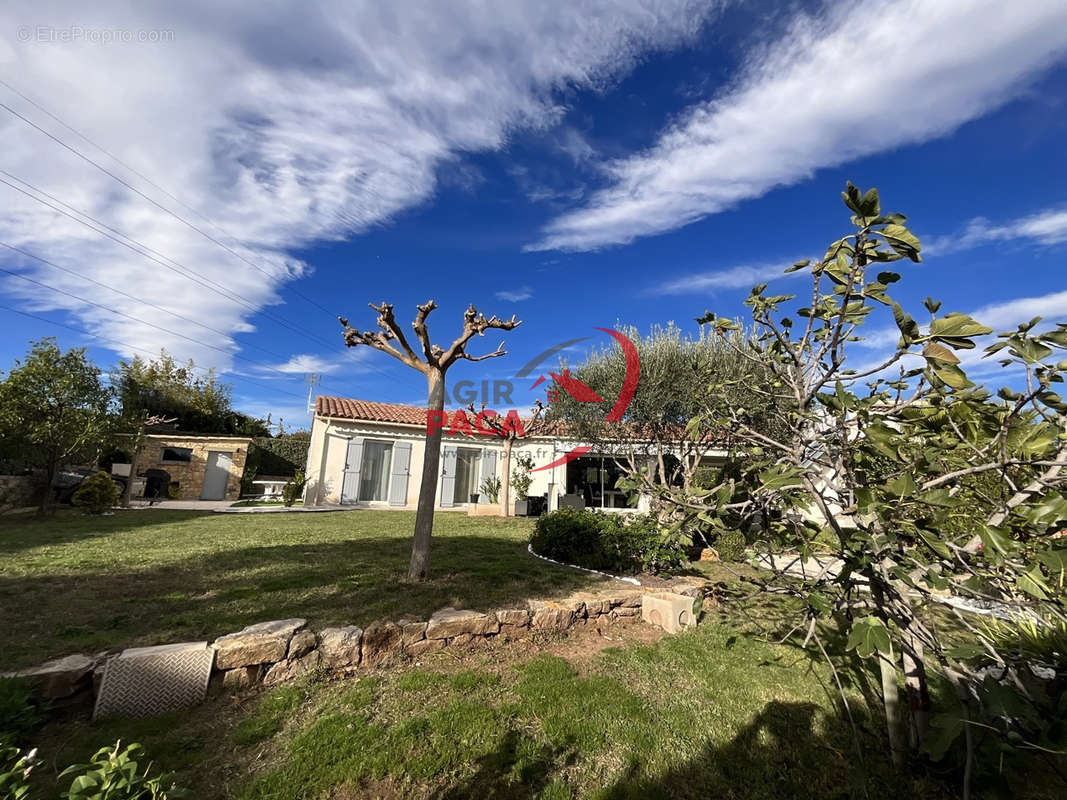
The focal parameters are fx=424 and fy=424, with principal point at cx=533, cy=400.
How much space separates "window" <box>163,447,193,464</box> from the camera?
17.8 metres

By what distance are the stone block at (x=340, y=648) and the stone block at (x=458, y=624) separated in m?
0.63

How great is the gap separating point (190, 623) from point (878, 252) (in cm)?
565

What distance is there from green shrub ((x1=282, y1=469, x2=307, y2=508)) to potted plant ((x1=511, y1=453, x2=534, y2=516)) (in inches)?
306

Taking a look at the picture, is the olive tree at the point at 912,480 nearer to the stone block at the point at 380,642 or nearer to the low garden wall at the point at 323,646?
the low garden wall at the point at 323,646

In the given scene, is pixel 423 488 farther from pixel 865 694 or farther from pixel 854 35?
pixel 854 35

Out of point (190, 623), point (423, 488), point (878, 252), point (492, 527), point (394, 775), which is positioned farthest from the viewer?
point (492, 527)

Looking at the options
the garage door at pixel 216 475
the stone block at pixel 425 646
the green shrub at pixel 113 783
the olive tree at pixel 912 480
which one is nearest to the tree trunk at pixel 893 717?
the olive tree at pixel 912 480

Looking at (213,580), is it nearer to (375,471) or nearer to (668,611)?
(668,611)

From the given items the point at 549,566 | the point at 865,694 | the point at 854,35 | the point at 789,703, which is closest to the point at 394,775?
the point at 789,703

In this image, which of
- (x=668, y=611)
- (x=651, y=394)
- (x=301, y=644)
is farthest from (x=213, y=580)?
(x=651, y=394)

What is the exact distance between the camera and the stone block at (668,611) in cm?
496

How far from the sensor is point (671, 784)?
8.13 feet

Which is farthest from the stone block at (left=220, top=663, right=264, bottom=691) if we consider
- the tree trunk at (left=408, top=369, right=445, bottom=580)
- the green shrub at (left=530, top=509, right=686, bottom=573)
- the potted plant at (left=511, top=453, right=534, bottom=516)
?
the potted plant at (left=511, top=453, right=534, bottom=516)

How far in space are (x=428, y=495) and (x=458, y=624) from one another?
196 centimetres
